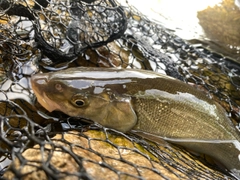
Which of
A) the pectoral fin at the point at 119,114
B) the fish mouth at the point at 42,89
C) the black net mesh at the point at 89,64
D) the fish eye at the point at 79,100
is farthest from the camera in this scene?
the pectoral fin at the point at 119,114

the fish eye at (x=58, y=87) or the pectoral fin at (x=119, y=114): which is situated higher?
the fish eye at (x=58, y=87)

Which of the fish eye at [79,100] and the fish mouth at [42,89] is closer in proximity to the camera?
the fish mouth at [42,89]

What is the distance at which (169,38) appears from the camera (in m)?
5.02

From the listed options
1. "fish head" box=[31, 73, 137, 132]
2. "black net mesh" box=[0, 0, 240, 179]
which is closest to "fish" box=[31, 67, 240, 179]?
"fish head" box=[31, 73, 137, 132]

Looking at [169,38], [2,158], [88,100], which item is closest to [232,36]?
[169,38]

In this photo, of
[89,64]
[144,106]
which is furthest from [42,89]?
[89,64]

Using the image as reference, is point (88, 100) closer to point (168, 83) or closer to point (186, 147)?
point (168, 83)

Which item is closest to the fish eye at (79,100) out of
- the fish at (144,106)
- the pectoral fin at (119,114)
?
the fish at (144,106)

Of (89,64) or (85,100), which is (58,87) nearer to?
(85,100)

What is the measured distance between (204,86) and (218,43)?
2.70m

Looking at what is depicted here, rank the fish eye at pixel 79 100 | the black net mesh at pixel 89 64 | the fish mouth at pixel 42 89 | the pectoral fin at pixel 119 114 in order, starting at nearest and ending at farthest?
the black net mesh at pixel 89 64 → the fish mouth at pixel 42 89 → the fish eye at pixel 79 100 → the pectoral fin at pixel 119 114

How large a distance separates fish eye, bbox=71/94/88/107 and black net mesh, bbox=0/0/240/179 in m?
0.17

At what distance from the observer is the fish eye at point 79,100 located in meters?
2.99

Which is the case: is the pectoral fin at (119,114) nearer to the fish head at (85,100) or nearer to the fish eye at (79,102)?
the fish head at (85,100)
